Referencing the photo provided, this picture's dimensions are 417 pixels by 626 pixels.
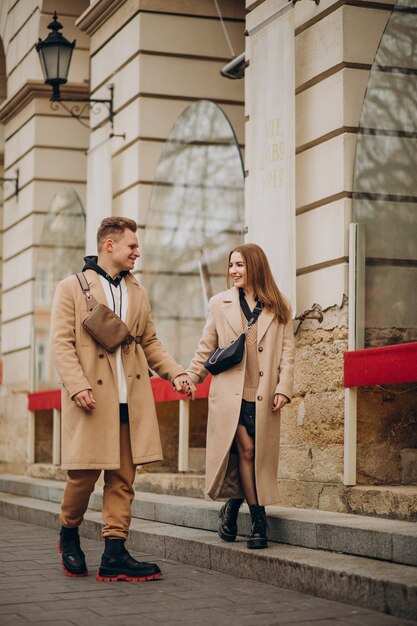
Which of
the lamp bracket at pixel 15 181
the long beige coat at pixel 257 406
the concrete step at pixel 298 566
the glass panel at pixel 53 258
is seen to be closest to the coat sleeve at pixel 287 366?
the long beige coat at pixel 257 406

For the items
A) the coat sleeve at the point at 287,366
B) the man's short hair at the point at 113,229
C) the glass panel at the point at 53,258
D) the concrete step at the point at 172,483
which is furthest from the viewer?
the glass panel at the point at 53,258

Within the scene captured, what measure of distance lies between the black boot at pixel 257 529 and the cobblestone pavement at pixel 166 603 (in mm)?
237

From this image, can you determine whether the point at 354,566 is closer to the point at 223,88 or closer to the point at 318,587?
the point at 318,587

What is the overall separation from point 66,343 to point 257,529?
1.56 metres

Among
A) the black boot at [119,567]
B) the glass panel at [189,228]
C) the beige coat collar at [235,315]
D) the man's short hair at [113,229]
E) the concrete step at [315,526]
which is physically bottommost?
the black boot at [119,567]

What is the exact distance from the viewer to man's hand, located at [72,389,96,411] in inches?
270

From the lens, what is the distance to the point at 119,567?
274 inches

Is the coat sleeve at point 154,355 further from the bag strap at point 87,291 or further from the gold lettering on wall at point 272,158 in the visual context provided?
the gold lettering on wall at point 272,158

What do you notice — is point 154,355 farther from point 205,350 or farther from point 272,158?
point 272,158

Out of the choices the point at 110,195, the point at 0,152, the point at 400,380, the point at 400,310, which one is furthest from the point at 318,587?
the point at 0,152

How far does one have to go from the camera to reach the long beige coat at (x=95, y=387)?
6902mm

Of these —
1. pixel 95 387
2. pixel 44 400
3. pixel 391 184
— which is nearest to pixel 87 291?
pixel 95 387

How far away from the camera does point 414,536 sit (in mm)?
6180

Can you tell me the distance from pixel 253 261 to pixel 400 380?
4.09 ft
